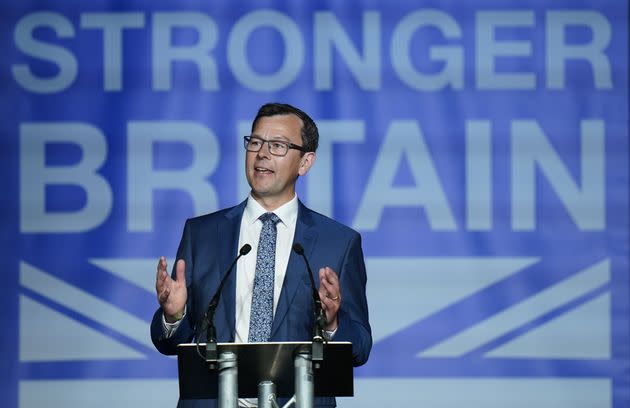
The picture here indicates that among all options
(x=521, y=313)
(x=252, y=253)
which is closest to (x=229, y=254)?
(x=252, y=253)

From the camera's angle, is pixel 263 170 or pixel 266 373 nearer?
pixel 266 373

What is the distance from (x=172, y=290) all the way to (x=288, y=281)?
1.31 feet

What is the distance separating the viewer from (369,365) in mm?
4633

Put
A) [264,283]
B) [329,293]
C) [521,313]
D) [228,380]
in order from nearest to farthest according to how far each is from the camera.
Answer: [228,380]
[329,293]
[264,283]
[521,313]

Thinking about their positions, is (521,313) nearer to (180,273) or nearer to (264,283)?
(264,283)

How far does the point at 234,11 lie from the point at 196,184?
0.75m

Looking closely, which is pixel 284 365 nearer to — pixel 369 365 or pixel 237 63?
pixel 369 365

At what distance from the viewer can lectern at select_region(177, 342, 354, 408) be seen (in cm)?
262

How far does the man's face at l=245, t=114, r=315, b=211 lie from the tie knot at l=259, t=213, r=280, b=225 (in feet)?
0.10

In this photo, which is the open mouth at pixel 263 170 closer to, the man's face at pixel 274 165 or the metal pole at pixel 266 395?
the man's face at pixel 274 165

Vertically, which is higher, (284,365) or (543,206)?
(543,206)

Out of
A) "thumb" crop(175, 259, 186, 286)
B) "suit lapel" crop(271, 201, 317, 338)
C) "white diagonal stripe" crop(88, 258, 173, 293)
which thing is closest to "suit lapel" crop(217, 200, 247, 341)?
"suit lapel" crop(271, 201, 317, 338)

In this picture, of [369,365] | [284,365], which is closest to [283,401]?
[284,365]

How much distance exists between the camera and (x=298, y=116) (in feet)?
10.9
